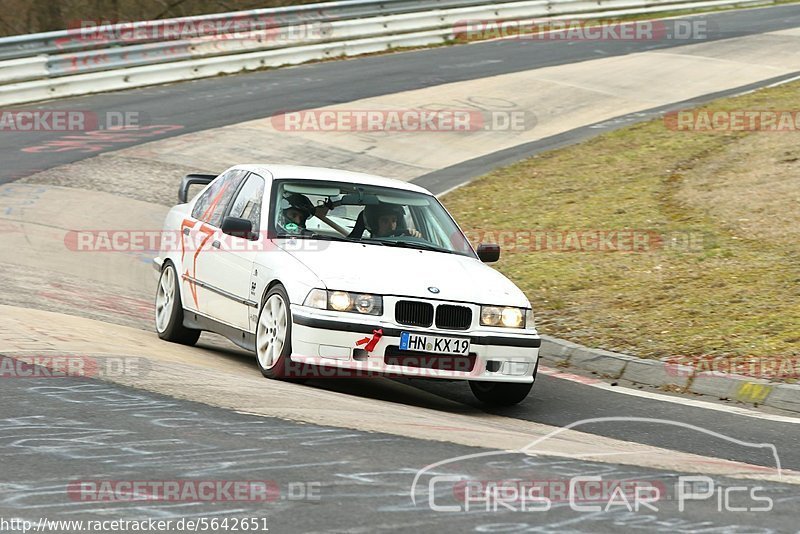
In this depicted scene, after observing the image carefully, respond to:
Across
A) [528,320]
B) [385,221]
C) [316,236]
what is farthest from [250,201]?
[528,320]

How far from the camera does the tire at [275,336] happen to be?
848 centimetres

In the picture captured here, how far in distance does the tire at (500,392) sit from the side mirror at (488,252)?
1.18m

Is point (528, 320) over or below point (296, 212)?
below

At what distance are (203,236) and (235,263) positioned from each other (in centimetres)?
82

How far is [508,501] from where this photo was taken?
566 cm

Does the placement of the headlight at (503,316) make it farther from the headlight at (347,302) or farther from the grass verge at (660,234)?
the grass verge at (660,234)

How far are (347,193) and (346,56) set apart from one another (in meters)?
19.3

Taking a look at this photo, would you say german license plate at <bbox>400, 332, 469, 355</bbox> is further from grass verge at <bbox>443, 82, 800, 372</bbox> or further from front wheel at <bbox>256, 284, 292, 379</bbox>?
grass verge at <bbox>443, 82, 800, 372</bbox>

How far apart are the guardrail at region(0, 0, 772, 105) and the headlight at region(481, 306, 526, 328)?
658 inches

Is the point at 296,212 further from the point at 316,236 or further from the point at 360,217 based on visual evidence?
the point at 360,217

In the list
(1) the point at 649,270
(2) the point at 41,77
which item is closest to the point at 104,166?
(2) the point at 41,77

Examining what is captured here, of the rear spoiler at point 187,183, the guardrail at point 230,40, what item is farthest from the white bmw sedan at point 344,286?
the guardrail at point 230,40

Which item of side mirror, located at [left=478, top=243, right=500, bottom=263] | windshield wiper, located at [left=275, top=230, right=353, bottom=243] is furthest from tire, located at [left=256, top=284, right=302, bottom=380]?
side mirror, located at [left=478, top=243, right=500, bottom=263]

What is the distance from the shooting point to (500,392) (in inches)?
351
